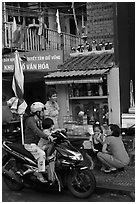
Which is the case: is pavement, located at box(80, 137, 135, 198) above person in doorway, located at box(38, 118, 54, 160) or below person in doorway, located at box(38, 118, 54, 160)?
below

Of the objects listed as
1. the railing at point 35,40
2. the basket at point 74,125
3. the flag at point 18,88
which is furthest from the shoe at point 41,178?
the railing at point 35,40

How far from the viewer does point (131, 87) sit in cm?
830

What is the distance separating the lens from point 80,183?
4.85 m

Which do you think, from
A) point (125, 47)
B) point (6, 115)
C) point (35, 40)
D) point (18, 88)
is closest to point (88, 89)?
point (125, 47)

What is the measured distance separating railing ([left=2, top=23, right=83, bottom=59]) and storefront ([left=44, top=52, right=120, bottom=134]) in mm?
1472

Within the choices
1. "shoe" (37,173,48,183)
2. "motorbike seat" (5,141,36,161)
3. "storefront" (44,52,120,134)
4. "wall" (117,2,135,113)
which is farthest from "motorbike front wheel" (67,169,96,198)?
"wall" (117,2,135,113)

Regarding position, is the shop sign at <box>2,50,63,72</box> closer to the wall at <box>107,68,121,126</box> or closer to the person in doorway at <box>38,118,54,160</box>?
the wall at <box>107,68,121,126</box>

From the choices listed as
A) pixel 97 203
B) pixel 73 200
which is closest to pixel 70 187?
pixel 73 200

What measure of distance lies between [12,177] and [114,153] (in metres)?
1.87

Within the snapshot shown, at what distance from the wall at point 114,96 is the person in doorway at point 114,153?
215 cm

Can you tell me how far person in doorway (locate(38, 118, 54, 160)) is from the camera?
4891mm

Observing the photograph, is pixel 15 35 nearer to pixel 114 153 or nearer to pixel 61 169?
pixel 114 153

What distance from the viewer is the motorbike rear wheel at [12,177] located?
17.0ft

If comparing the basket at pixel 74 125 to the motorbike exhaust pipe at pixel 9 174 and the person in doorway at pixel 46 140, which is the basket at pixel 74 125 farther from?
the motorbike exhaust pipe at pixel 9 174
